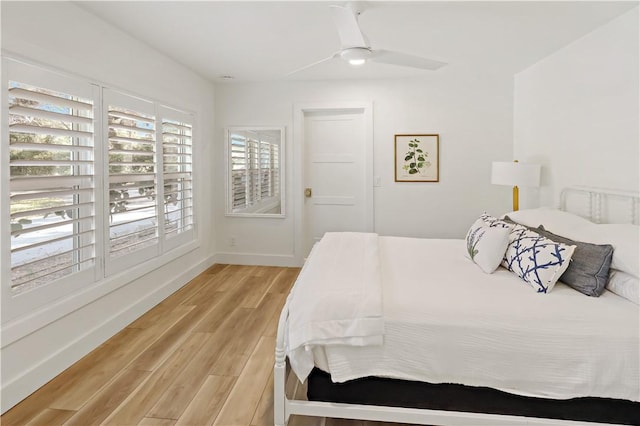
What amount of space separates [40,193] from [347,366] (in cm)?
206

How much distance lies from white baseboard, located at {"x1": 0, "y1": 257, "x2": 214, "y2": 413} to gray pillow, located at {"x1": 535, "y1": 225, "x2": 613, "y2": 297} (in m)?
3.16

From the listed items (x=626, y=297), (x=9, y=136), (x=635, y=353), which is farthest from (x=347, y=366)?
(x=9, y=136)

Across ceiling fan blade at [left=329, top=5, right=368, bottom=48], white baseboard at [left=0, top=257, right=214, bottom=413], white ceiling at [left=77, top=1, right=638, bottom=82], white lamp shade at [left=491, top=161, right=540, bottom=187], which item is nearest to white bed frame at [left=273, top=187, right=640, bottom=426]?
white baseboard at [left=0, top=257, right=214, bottom=413]

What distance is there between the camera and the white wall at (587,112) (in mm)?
2562

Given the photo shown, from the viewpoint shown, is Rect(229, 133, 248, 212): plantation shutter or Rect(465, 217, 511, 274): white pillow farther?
Rect(229, 133, 248, 212): plantation shutter

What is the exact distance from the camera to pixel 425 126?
4.48 metres

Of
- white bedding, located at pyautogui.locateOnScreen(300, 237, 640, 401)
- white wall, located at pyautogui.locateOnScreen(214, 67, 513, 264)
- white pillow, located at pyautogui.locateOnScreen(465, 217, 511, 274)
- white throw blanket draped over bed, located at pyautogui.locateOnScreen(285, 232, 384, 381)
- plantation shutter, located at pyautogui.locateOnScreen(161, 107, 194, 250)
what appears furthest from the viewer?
white wall, located at pyautogui.locateOnScreen(214, 67, 513, 264)

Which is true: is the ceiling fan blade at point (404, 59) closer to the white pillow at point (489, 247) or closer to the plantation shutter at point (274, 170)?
the white pillow at point (489, 247)

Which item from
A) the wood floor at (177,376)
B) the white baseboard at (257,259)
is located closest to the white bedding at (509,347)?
the wood floor at (177,376)

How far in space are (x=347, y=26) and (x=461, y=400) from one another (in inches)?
82.8

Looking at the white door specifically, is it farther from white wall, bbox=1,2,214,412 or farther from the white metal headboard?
the white metal headboard

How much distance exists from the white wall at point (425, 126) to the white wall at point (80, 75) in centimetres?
102

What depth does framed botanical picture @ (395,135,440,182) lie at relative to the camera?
4492 millimetres

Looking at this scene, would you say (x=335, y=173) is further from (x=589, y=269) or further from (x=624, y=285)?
(x=624, y=285)
